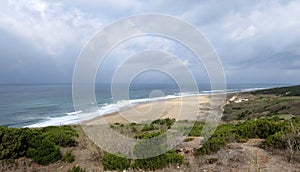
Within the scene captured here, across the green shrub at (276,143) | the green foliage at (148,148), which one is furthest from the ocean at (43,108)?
the green shrub at (276,143)

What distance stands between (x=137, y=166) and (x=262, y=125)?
20.1ft

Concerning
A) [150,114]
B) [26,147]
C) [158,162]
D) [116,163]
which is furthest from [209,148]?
[150,114]

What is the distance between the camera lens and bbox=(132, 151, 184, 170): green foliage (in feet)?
21.7

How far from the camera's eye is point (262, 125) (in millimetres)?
10266

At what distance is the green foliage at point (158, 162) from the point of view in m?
6.62

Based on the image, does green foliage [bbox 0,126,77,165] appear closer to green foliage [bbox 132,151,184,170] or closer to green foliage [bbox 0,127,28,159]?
green foliage [bbox 0,127,28,159]

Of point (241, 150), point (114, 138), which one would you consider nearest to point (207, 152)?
point (241, 150)

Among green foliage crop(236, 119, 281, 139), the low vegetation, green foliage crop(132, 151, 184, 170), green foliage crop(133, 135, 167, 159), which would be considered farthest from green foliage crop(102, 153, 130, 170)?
green foliage crop(236, 119, 281, 139)

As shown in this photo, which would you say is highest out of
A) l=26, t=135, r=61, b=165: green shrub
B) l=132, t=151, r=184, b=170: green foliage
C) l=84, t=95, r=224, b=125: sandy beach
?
l=26, t=135, r=61, b=165: green shrub

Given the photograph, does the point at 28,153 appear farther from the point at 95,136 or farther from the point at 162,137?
the point at 162,137

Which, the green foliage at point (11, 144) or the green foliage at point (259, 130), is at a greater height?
the green foliage at point (11, 144)

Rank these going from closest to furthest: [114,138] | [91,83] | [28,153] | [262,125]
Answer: [91,83] → [28,153] → [114,138] → [262,125]

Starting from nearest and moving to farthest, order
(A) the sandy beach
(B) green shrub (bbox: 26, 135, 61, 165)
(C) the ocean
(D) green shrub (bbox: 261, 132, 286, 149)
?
(B) green shrub (bbox: 26, 135, 61, 165), (D) green shrub (bbox: 261, 132, 286, 149), (A) the sandy beach, (C) the ocean

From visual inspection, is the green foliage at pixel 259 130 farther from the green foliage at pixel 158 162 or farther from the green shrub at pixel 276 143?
the green foliage at pixel 158 162
